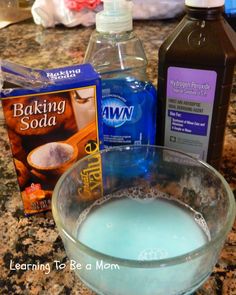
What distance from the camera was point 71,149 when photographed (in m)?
0.55

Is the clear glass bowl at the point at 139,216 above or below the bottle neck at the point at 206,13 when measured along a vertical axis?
below

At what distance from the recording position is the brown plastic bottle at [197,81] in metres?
0.52

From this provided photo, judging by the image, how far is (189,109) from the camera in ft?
1.89

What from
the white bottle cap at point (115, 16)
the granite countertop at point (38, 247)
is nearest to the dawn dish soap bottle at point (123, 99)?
the white bottle cap at point (115, 16)

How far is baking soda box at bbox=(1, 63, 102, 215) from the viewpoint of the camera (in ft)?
1.67

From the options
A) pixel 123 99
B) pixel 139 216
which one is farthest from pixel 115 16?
pixel 139 216

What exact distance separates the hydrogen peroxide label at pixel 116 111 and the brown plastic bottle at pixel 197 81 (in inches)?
2.0

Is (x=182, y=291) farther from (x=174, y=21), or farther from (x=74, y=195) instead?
(x=174, y=21)

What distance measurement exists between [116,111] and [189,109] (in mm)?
101

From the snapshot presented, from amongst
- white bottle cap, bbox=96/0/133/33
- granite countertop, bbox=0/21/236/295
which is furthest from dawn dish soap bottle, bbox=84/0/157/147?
granite countertop, bbox=0/21/236/295

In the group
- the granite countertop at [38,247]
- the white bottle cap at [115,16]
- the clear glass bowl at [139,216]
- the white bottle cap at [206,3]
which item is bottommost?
the granite countertop at [38,247]

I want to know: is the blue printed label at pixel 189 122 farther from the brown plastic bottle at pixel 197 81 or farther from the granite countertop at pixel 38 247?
the granite countertop at pixel 38 247

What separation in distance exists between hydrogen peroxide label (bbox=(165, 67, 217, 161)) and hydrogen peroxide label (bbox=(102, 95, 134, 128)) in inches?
2.3

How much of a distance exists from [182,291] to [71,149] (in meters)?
0.23
